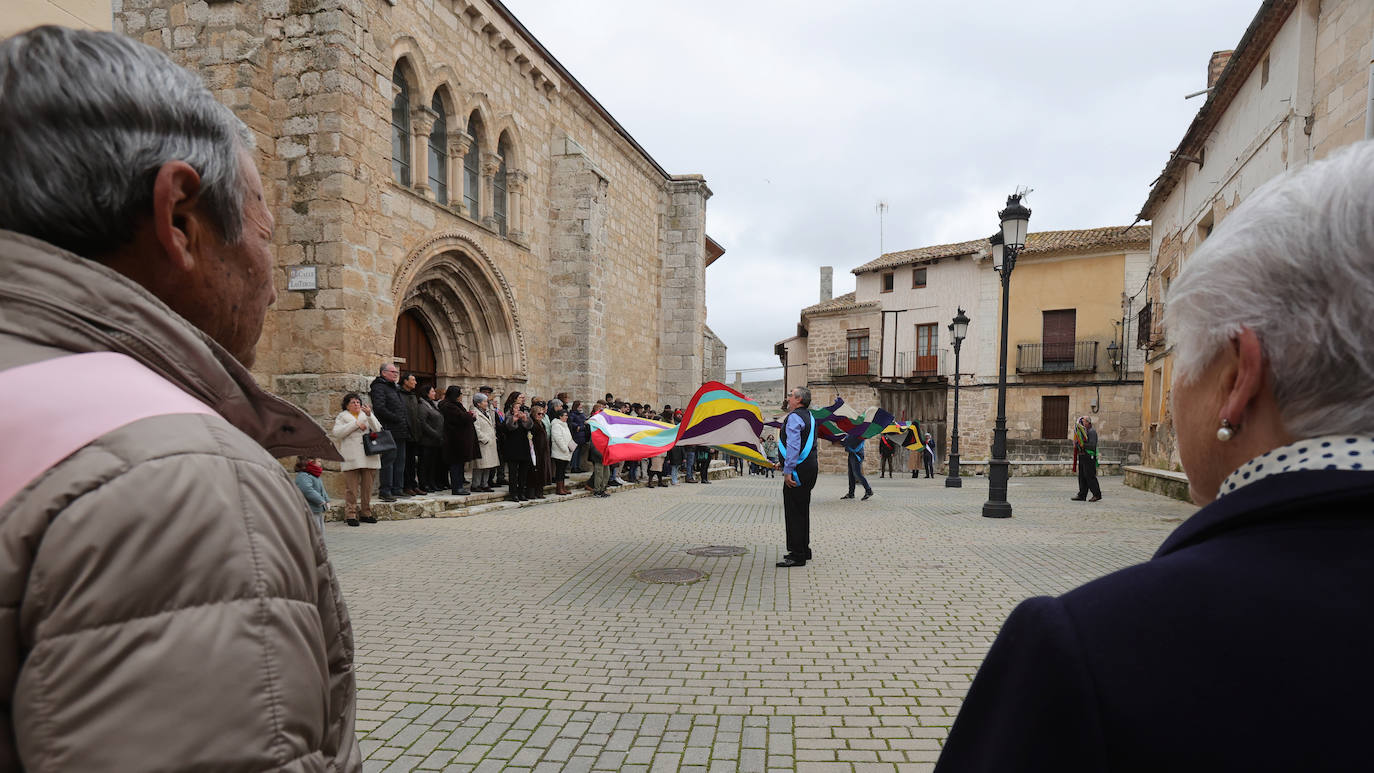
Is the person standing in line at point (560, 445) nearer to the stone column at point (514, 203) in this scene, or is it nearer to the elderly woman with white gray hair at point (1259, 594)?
the stone column at point (514, 203)

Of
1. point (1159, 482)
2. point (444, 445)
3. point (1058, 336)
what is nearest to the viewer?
point (444, 445)

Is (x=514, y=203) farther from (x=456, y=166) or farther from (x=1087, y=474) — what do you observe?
(x=1087, y=474)

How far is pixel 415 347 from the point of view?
14.7m

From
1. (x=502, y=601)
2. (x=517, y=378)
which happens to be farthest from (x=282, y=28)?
(x=502, y=601)

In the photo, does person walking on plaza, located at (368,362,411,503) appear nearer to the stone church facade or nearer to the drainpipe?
the stone church facade

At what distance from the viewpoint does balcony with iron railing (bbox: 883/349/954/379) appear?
3388 centimetres

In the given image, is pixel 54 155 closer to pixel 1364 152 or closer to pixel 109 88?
pixel 109 88

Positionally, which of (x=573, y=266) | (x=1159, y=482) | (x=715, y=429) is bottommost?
(x=1159, y=482)

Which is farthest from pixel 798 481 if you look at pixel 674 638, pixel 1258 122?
pixel 1258 122

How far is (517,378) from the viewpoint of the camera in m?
16.1

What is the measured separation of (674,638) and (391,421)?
22.5 feet

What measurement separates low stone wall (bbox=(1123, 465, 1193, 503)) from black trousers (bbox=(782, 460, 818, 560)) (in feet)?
35.6

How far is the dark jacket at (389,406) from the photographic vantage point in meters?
10.3

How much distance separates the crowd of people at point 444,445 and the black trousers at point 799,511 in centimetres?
352
